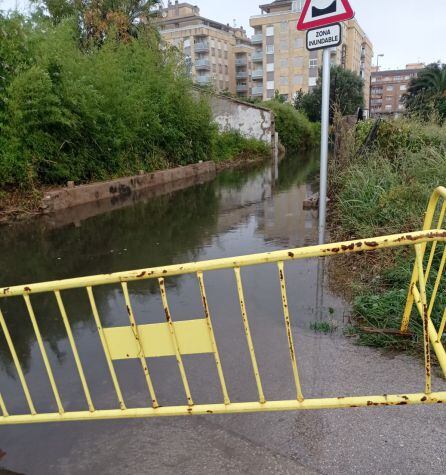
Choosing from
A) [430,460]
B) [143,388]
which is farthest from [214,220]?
[430,460]

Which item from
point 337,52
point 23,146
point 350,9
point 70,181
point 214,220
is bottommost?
point 214,220

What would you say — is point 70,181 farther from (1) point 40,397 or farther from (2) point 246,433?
(2) point 246,433

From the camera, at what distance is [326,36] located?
441 cm

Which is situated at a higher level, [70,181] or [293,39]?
[293,39]

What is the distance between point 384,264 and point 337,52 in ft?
247

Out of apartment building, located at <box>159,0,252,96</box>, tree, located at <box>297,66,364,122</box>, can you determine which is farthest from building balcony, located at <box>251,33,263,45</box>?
tree, located at <box>297,66,364,122</box>

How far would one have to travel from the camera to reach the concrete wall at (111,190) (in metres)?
9.76

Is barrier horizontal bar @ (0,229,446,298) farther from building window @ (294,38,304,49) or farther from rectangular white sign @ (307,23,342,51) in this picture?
building window @ (294,38,304,49)

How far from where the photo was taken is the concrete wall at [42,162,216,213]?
9.76 meters

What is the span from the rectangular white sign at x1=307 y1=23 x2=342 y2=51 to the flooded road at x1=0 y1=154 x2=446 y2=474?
8.53ft

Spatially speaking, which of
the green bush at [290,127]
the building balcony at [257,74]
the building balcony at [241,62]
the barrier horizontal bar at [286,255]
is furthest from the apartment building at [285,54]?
the barrier horizontal bar at [286,255]

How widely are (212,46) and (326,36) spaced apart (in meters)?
82.1

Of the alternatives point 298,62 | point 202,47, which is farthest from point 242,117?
point 202,47

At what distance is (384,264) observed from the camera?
4.67 metres
